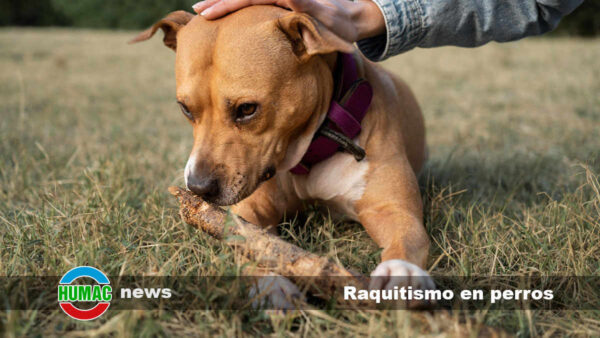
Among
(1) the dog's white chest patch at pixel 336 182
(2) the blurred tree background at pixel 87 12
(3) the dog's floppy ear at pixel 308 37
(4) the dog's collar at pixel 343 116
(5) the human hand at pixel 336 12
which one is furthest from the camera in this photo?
(2) the blurred tree background at pixel 87 12

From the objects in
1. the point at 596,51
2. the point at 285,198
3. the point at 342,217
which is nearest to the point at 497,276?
the point at 342,217

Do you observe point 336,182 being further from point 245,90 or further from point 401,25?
point 401,25

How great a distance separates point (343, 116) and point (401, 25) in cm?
55

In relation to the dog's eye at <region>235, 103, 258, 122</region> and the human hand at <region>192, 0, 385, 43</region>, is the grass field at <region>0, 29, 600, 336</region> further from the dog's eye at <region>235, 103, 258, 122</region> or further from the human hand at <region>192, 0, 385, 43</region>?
the human hand at <region>192, 0, 385, 43</region>

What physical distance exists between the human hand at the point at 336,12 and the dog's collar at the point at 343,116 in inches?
6.6

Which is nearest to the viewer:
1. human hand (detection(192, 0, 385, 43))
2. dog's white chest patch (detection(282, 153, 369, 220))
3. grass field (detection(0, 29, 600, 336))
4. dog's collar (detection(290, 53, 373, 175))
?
grass field (detection(0, 29, 600, 336))

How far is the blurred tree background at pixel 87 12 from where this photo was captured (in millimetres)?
29734

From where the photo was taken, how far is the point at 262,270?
1978 millimetres

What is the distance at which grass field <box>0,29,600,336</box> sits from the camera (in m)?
1.79

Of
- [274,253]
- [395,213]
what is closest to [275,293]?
[274,253]

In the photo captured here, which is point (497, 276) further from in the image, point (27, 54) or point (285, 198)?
point (27, 54)

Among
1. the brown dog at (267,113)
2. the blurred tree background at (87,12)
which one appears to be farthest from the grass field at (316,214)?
the blurred tree background at (87,12)

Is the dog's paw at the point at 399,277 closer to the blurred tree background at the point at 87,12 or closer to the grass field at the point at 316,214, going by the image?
the grass field at the point at 316,214

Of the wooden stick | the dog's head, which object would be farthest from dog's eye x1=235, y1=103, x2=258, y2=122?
the wooden stick
